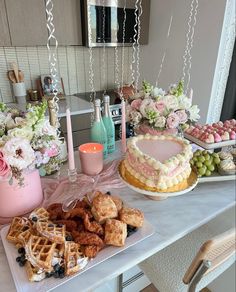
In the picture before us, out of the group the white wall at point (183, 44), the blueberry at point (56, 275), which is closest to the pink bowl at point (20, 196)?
the blueberry at point (56, 275)

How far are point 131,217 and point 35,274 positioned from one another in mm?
263

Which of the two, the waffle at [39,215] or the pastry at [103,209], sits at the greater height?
the pastry at [103,209]

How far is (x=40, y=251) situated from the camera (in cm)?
52

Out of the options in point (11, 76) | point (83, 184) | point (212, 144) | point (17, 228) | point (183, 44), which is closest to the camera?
point (17, 228)

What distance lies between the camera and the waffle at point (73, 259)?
52 cm

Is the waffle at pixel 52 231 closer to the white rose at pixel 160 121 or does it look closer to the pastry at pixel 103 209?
the pastry at pixel 103 209

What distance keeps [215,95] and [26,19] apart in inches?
61.6

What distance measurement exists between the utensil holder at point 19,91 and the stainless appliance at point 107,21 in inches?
25.4

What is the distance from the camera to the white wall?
1812 mm

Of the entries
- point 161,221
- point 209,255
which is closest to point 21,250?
point 161,221

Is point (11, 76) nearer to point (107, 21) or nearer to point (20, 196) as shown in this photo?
point (107, 21)

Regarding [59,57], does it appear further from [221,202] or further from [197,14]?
[221,202]

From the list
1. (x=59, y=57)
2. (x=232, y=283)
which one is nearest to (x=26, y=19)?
(x=59, y=57)

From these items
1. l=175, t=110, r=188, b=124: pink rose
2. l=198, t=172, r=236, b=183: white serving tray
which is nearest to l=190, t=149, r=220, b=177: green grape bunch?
l=198, t=172, r=236, b=183: white serving tray
